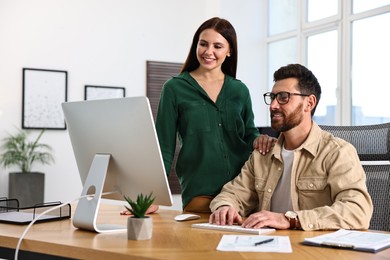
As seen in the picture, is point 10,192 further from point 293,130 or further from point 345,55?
point 293,130

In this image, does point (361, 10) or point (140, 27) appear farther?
point (140, 27)

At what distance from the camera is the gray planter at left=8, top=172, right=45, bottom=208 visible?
5.63 m

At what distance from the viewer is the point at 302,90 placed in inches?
87.7

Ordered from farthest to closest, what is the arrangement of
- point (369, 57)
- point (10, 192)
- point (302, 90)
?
point (10, 192) < point (369, 57) < point (302, 90)

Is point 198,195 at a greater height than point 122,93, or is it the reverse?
point 122,93

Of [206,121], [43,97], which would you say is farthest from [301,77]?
[43,97]

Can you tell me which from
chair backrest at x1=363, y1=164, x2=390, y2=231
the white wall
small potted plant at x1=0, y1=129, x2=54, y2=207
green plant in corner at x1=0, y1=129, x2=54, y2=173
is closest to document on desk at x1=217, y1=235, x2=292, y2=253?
chair backrest at x1=363, y1=164, x2=390, y2=231

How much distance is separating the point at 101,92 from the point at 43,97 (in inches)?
25.5

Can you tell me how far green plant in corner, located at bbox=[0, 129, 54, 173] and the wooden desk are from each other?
3.91 meters

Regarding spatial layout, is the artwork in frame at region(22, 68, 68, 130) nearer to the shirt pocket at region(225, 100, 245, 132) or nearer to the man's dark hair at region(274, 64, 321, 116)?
the shirt pocket at region(225, 100, 245, 132)

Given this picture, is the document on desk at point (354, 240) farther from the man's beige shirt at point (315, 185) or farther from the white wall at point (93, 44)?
the white wall at point (93, 44)

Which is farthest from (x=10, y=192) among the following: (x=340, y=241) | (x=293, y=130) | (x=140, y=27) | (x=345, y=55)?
(x=340, y=241)

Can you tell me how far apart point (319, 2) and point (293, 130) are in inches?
156

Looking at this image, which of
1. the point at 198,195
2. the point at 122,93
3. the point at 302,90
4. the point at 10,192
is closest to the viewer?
the point at 302,90
